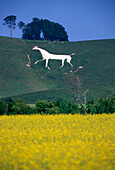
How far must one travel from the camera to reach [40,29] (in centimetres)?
13050

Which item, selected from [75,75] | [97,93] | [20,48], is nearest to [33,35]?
[20,48]

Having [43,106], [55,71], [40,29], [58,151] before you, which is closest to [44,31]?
[40,29]

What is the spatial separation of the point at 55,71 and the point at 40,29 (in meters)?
53.4

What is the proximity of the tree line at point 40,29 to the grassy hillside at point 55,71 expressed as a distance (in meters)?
28.4

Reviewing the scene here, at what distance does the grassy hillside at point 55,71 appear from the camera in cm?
6431

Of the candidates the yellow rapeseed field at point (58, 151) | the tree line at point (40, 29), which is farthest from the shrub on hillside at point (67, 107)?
the tree line at point (40, 29)

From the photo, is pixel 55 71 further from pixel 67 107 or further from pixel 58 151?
pixel 58 151

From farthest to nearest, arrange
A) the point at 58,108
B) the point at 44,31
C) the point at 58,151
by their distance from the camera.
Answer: the point at 44,31
the point at 58,108
the point at 58,151

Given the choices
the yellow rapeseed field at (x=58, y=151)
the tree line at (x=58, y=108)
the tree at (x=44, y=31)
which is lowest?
the tree line at (x=58, y=108)

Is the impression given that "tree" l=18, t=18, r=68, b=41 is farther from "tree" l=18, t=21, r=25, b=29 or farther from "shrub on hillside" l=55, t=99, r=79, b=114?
"shrub on hillside" l=55, t=99, r=79, b=114

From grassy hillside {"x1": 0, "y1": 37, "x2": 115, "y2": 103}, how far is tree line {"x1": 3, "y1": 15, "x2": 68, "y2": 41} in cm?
2837

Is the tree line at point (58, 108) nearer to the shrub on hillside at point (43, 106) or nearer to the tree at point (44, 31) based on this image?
the shrub on hillside at point (43, 106)

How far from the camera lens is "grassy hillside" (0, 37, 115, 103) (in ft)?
211

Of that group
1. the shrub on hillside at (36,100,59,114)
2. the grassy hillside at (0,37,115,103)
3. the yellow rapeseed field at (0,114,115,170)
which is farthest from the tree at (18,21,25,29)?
the yellow rapeseed field at (0,114,115,170)
